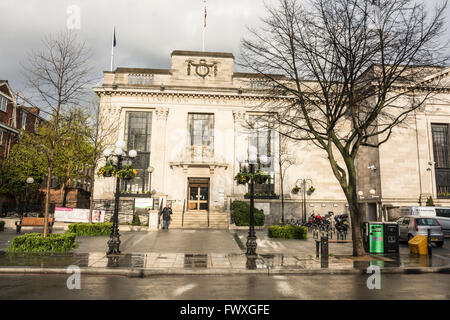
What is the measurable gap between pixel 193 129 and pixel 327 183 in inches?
572

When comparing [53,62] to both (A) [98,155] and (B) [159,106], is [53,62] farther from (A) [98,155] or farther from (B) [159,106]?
(B) [159,106]

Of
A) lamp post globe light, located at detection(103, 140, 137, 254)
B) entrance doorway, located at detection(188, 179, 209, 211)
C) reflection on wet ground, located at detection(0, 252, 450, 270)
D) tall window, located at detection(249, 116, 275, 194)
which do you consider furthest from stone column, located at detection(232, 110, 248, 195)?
reflection on wet ground, located at detection(0, 252, 450, 270)

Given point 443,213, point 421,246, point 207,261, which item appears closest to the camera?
point 207,261

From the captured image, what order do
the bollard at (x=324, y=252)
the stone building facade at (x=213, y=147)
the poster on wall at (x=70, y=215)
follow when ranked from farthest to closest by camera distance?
the stone building facade at (x=213, y=147)
the poster on wall at (x=70, y=215)
the bollard at (x=324, y=252)

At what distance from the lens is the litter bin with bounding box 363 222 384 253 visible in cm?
1361

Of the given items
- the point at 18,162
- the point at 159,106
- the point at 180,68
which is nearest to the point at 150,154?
the point at 159,106

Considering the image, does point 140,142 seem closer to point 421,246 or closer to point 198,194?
point 198,194

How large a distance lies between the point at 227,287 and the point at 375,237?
9105 millimetres

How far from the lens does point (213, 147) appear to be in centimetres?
3014

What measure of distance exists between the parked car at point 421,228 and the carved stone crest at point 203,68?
21.8 metres

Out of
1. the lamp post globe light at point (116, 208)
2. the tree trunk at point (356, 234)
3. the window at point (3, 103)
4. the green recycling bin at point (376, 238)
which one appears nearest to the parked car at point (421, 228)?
the green recycling bin at point (376, 238)

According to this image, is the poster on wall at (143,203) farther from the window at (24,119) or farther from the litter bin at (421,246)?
the window at (24,119)

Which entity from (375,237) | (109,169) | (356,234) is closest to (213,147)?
(109,169)

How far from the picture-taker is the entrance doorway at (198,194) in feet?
96.9
